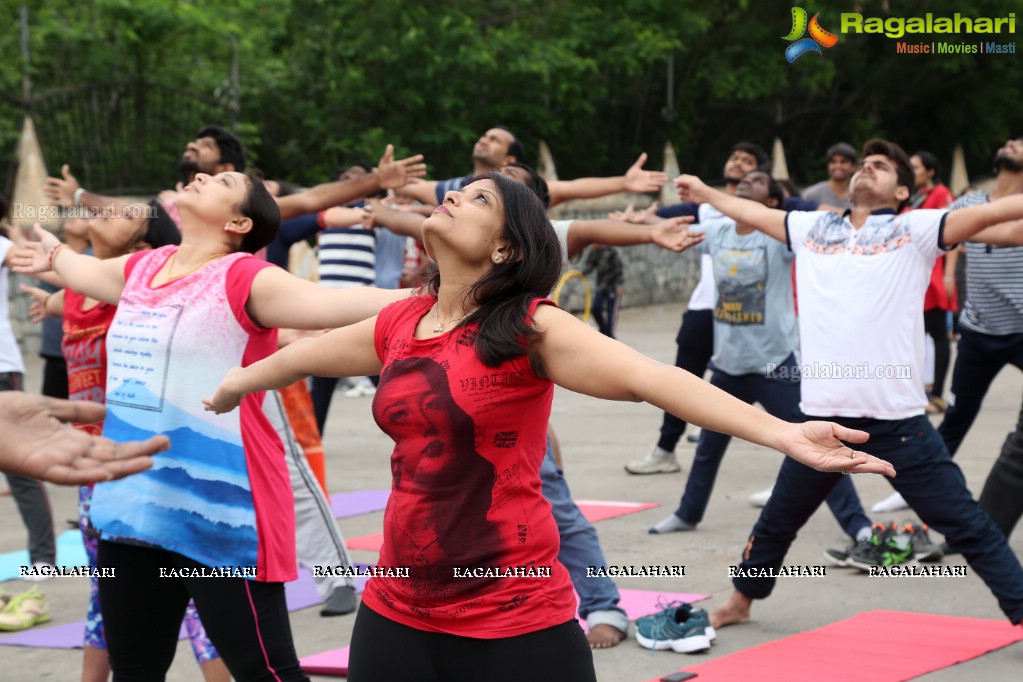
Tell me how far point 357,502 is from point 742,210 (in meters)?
3.71

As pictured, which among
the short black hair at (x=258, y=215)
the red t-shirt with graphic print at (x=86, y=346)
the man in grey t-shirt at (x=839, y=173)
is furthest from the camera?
the man in grey t-shirt at (x=839, y=173)

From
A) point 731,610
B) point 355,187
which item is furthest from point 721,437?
point 355,187

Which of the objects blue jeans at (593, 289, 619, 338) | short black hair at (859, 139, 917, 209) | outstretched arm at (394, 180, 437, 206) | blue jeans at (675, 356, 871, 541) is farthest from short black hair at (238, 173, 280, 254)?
blue jeans at (593, 289, 619, 338)

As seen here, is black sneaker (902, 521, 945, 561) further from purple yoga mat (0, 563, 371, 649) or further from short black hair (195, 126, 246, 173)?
short black hair (195, 126, 246, 173)

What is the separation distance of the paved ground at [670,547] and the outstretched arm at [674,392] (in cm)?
229

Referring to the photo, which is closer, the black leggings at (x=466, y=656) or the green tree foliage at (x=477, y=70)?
the black leggings at (x=466, y=656)

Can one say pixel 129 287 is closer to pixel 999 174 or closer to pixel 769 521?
pixel 769 521

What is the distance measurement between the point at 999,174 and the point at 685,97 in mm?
20157

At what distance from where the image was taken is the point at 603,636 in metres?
5.27

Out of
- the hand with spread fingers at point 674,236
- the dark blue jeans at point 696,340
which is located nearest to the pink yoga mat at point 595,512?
the dark blue jeans at point 696,340

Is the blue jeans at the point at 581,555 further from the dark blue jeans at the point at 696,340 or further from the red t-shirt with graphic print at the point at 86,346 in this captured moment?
the dark blue jeans at the point at 696,340

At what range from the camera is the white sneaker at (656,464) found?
904cm

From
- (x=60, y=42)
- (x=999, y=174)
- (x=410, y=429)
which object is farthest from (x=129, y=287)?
(x=60, y=42)

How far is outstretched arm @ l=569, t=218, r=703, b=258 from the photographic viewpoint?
5.06 meters
